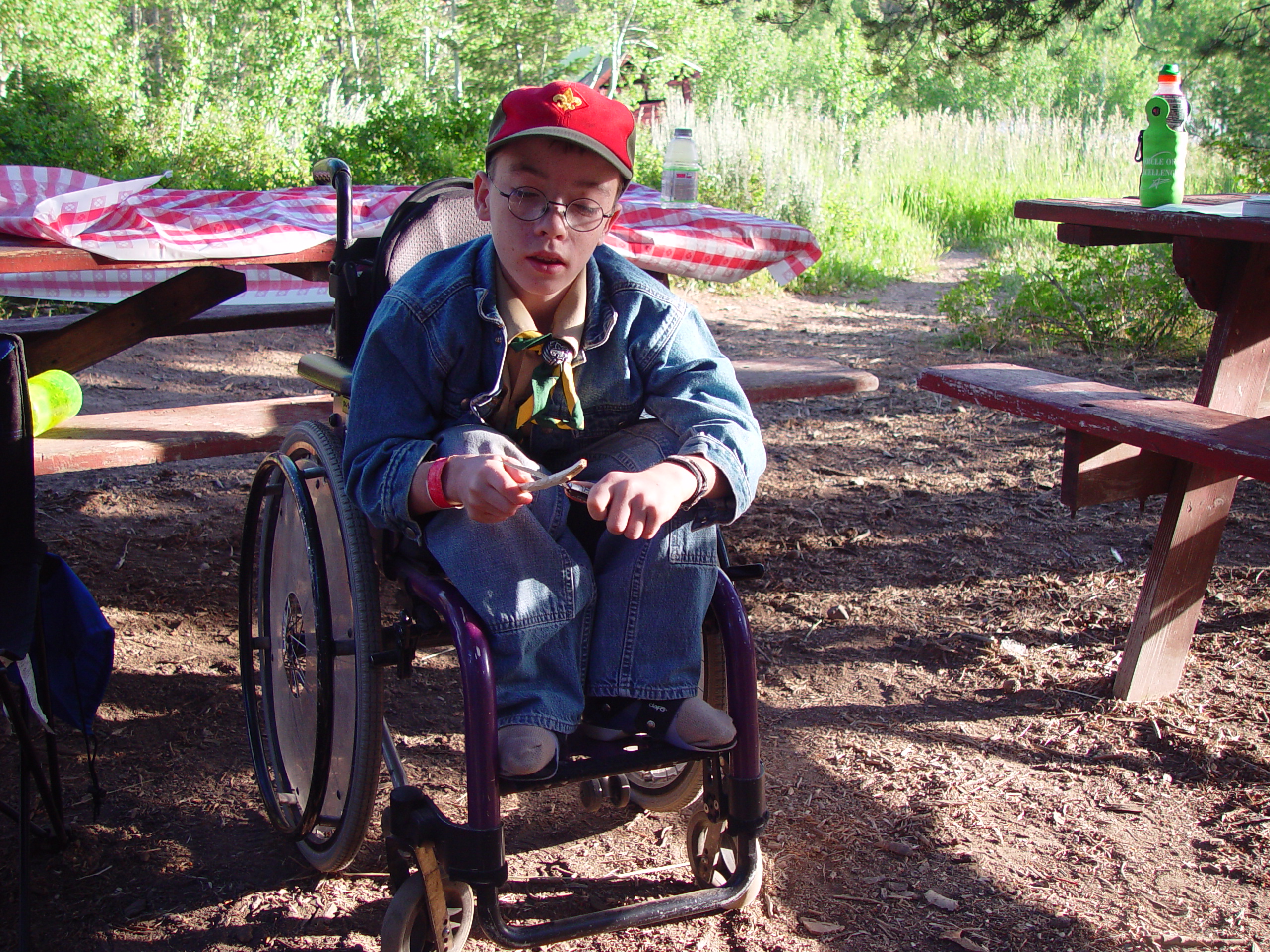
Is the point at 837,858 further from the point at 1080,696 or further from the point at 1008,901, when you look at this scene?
the point at 1080,696

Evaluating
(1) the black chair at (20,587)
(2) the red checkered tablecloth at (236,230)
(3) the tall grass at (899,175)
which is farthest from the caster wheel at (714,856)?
(3) the tall grass at (899,175)

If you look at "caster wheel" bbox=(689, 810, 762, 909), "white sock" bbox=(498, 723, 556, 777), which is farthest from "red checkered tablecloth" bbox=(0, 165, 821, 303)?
"caster wheel" bbox=(689, 810, 762, 909)

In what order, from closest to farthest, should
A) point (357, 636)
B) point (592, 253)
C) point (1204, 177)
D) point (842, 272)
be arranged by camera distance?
point (357, 636) → point (592, 253) → point (842, 272) → point (1204, 177)

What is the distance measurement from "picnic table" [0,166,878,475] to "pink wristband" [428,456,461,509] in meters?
1.06

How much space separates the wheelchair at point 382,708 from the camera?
141 cm

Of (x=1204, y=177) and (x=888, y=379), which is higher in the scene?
(x=1204, y=177)

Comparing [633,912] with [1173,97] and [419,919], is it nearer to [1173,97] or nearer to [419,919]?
[419,919]

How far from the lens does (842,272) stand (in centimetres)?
800

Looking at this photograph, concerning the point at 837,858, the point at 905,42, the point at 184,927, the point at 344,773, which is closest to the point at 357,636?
the point at 344,773

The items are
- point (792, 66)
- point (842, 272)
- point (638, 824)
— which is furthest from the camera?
point (792, 66)

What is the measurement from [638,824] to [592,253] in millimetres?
1089

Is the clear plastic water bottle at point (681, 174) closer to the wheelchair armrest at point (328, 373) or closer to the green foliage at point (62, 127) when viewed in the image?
the wheelchair armrest at point (328, 373)

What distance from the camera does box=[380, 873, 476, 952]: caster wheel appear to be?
1438 mm

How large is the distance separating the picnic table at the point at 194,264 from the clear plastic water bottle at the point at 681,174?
163mm
